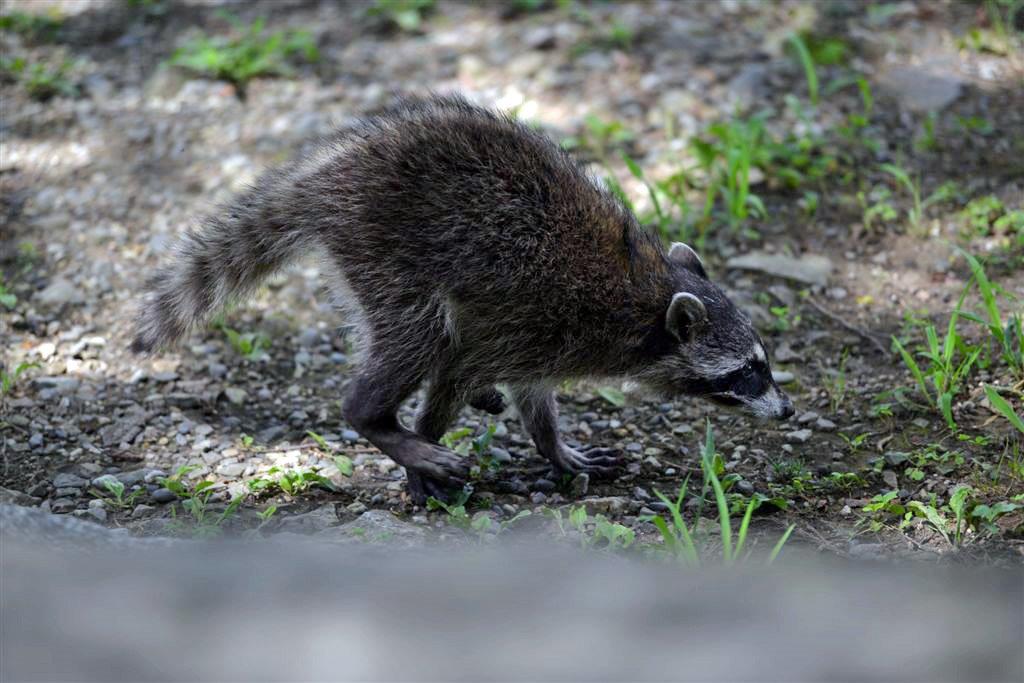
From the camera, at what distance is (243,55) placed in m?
7.50

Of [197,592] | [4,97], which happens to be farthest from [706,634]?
[4,97]

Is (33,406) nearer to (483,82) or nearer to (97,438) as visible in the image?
(97,438)

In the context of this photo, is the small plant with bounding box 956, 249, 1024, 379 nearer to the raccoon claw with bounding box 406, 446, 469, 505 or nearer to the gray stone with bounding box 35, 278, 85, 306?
the raccoon claw with bounding box 406, 446, 469, 505

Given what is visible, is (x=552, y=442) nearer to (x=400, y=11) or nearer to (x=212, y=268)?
(x=212, y=268)

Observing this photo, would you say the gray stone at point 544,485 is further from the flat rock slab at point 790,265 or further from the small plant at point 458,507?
the flat rock slab at point 790,265

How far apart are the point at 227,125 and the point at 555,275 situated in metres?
3.68

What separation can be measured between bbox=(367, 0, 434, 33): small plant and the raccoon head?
4320 millimetres

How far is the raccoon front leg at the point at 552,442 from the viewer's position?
4.66 m

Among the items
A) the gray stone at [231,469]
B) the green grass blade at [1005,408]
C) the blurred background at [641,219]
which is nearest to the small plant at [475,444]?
the blurred background at [641,219]

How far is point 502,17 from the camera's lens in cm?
820

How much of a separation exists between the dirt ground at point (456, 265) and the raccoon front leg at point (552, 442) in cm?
9

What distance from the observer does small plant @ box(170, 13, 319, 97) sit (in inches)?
293

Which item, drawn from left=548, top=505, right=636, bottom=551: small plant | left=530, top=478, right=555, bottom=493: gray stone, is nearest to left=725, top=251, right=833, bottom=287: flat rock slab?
left=530, top=478, right=555, bottom=493: gray stone

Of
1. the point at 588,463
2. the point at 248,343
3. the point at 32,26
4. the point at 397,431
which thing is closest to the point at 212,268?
the point at 248,343
